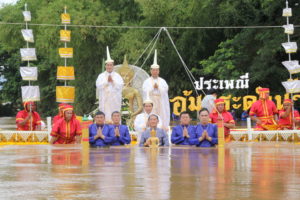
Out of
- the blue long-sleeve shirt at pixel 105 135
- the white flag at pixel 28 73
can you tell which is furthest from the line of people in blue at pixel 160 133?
the white flag at pixel 28 73

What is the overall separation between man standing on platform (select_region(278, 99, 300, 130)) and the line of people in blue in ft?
20.0

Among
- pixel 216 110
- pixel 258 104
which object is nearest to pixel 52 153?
pixel 216 110

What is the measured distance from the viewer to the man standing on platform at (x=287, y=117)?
2206 cm

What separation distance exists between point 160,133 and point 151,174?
20.1 ft

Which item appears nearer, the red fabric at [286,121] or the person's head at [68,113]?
the person's head at [68,113]

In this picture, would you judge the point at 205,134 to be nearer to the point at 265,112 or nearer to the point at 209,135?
the point at 209,135

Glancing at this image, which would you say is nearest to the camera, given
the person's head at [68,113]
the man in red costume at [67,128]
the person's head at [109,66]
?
the person's head at [68,113]

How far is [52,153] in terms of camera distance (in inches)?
593

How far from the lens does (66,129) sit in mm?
17875

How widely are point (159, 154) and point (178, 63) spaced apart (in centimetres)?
2843

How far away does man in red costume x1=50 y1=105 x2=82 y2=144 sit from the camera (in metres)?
17.8

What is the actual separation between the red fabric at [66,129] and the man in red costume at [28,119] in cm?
469

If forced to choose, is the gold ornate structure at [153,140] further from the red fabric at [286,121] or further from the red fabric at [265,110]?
the red fabric at [286,121]

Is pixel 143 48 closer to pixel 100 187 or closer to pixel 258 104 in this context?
pixel 258 104
